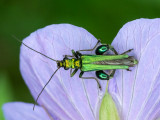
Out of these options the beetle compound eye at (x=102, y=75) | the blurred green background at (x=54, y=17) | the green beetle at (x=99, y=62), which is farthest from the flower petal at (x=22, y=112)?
the blurred green background at (x=54, y=17)

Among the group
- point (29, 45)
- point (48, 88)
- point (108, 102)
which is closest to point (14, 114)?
point (48, 88)

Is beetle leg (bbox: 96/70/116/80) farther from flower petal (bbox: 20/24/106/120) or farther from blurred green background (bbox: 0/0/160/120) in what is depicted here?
blurred green background (bbox: 0/0/160/120)

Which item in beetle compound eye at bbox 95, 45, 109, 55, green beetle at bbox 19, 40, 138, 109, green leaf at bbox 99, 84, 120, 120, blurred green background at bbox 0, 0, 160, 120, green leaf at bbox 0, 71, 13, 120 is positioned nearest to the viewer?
green leaf at bbox 99, 84, 120, 120

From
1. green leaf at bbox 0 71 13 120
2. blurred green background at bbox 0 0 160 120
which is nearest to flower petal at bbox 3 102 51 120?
green leaf at bbox 0 71 13 120

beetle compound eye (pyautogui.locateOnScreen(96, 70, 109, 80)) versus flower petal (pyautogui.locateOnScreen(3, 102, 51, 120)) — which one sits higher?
beetle compound eye (pyautogui.locateOnScreen(96, 70, 109, 80))

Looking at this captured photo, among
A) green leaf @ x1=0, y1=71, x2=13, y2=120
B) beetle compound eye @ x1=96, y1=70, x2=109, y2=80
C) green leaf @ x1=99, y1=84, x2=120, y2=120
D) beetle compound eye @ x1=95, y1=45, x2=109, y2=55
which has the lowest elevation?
green leaf @ x1=0, y1=71, x2=13, y2=120

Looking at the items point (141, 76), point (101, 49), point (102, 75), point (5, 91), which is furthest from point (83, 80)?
point (5, 91)

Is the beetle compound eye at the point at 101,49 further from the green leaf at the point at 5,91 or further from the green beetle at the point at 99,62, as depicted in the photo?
the green leaf at the point at 5,91
